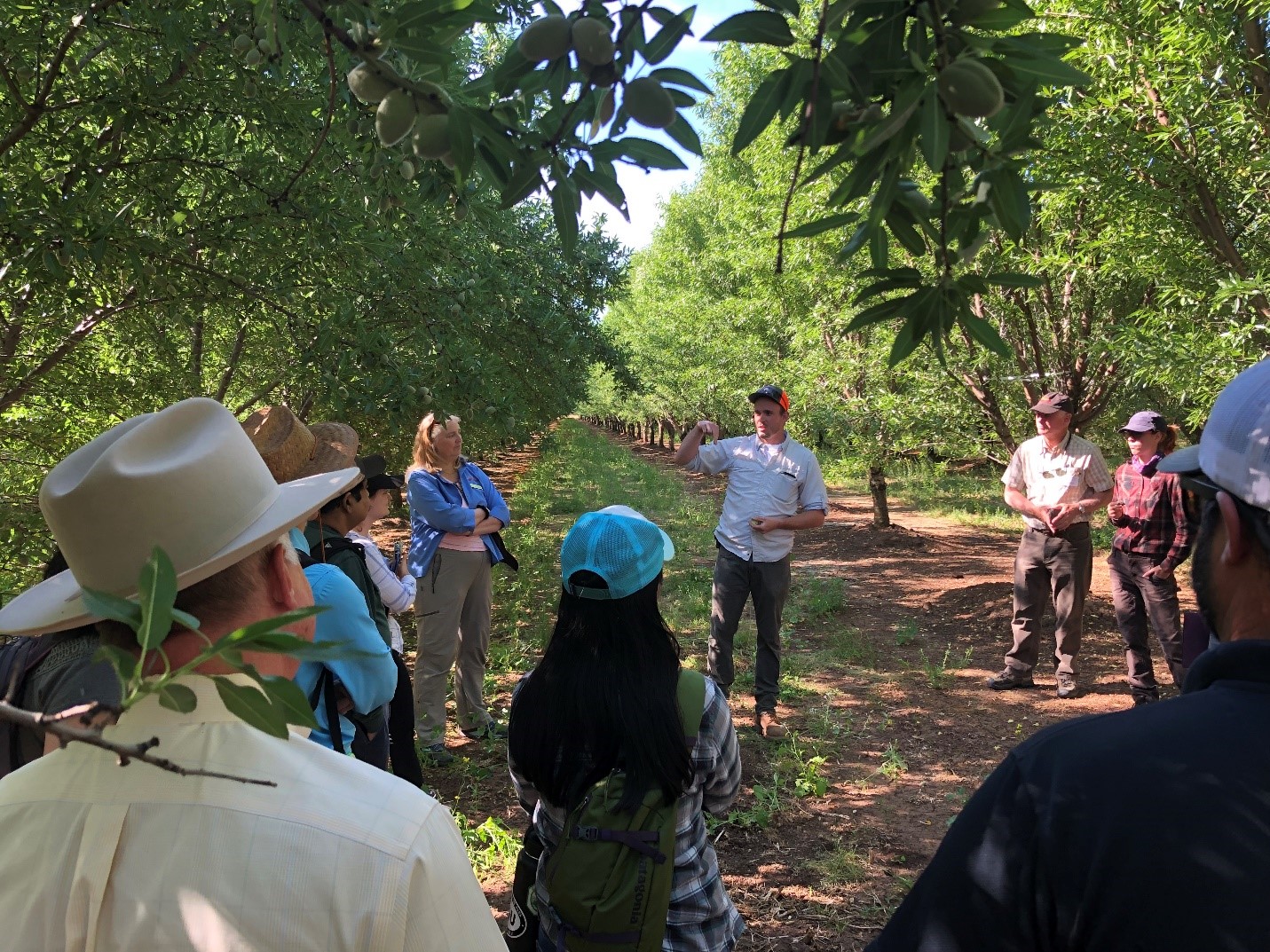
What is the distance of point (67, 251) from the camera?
11.0 feet

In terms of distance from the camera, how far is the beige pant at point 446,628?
5.01 m

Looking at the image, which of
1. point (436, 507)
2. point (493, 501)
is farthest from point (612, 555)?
point (493, 501)

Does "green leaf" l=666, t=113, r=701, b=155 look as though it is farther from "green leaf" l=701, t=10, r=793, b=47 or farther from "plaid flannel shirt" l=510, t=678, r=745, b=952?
"plaid flannel shirt" l=510, t=678, r=745, b=952

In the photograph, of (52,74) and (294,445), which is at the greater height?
(52,74)

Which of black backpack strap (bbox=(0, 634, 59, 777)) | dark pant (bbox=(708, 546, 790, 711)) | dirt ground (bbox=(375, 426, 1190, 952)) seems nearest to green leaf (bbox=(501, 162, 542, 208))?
black backpack strap (bbox=(0, 634, 59, 777))

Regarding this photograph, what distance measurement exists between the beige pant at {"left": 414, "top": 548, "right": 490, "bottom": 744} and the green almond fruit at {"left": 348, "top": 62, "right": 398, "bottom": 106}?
3.80 metres

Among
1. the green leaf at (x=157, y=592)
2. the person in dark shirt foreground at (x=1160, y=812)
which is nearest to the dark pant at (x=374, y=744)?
the person in dark shirt foreground at (x=1160, y=812)

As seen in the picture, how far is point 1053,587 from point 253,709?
6385mm

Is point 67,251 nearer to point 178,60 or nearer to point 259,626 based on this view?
point 178,60

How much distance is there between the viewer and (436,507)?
4824 millimetres

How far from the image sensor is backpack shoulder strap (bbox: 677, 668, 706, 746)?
2.14 meters

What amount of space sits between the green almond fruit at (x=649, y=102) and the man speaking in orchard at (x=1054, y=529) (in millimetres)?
5101

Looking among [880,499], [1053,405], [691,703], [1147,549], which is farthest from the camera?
[880,499]

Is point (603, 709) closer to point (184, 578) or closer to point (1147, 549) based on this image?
point (184, 578)
